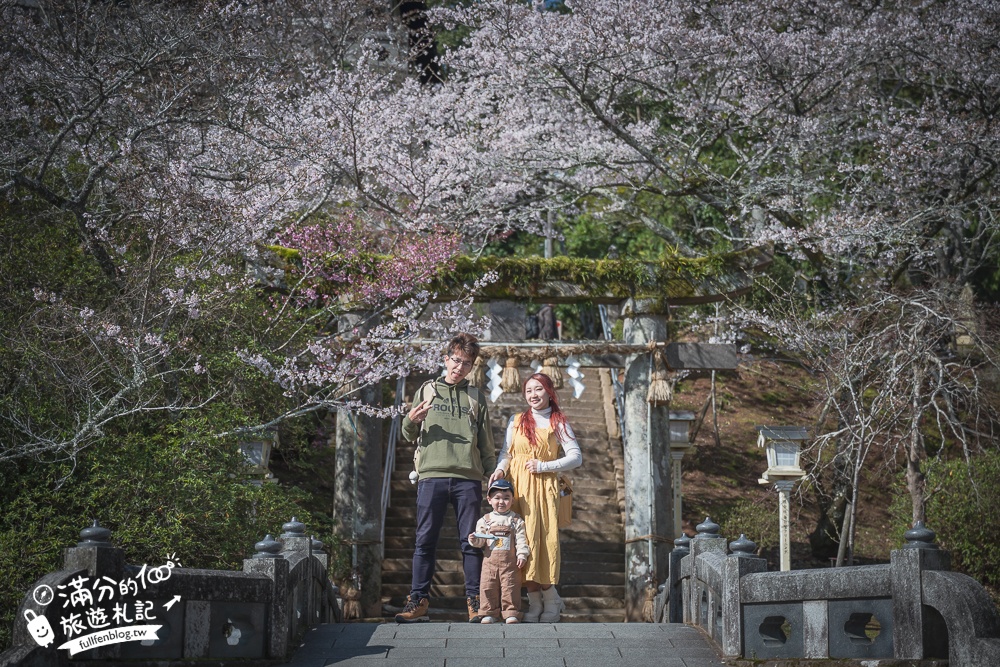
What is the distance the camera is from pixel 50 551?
770 cm

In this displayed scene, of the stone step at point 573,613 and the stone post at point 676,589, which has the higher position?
the stone post at point 676,589

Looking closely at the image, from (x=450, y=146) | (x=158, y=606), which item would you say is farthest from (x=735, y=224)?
(x=158, y=606)

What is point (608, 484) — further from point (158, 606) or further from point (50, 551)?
point (158, 606)

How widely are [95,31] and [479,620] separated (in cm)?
839

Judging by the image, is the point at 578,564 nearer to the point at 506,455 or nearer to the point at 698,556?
the point at 506,455

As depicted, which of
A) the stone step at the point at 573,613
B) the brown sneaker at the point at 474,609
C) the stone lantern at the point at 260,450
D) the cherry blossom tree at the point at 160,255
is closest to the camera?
the brown sneaker at the point at 474,609

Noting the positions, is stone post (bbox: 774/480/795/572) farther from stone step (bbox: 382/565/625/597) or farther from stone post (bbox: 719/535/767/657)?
stone post (bbox: 719/535/767/657)

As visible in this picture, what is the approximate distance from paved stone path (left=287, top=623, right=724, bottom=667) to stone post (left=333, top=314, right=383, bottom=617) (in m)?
3.76

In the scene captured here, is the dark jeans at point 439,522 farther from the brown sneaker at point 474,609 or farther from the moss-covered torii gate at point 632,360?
the moss-covered torii gate at point 632,360

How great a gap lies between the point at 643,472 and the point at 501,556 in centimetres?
395

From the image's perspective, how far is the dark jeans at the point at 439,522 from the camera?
8.38m

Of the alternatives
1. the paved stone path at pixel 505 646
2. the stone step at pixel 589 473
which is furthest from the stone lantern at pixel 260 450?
the stone step at pixel 589 473

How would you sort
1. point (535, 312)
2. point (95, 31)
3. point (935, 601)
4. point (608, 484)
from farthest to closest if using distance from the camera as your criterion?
point (535, 312) → point (608, 484) → point (95, 31) → point (935, 601)

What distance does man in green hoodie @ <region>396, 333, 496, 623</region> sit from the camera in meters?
8.42
